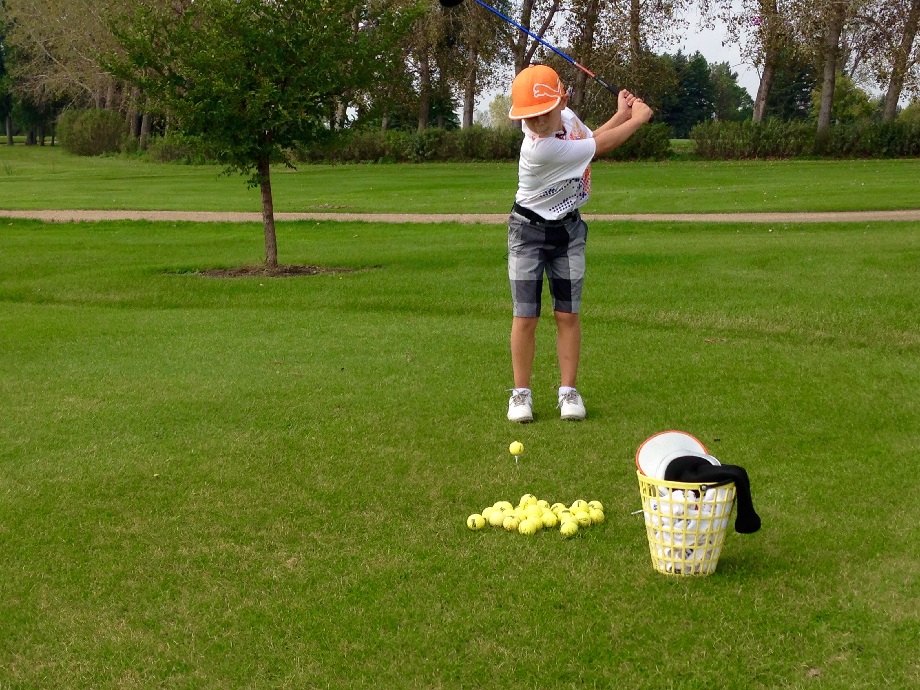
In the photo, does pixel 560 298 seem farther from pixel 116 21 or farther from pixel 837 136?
pixel 837 136

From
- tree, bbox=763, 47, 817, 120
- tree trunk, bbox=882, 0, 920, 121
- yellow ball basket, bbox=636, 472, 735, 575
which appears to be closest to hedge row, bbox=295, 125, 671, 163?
tree trunk, bbox=882, 0, 920, 121

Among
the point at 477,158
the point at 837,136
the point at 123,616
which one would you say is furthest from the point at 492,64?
the point at 123,616

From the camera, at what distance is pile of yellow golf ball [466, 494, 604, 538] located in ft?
15.0

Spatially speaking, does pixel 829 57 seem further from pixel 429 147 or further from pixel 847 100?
pixel 847 100

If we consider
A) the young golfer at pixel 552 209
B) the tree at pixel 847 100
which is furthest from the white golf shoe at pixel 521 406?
the tree at pixel 847 100

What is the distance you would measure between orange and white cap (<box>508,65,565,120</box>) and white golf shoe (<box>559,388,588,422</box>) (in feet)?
5.61

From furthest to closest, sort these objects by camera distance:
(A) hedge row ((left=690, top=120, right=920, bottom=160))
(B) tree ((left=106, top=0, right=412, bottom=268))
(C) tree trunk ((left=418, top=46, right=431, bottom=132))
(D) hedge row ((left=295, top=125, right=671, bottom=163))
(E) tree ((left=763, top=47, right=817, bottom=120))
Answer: (E) tree ((left=763, top=47, right=817, bottom=120)), (C) tree trunk ((left=418, top=46, right=431, bottom=132)), (D) hedge row ((left=295, top=125, right=671, bottom=163)), (A) hedge row ((left=690, top=120, right=920, bottom=160)), (B) tree ((left=106, top=0, right=412, bottom=268))

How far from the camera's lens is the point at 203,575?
4.24 m

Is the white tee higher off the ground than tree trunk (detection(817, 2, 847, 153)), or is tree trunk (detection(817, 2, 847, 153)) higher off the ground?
tree trunk (detection(817, 2, 847, 153))

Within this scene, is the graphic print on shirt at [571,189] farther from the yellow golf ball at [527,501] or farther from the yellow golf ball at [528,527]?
the yellow golf ball at [528,527]

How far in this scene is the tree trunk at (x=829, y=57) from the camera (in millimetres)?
36906

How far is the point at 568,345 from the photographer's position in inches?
259

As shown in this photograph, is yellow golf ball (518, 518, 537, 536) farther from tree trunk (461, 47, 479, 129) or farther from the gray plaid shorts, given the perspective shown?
tree trunk (461, 47, 479, 129)

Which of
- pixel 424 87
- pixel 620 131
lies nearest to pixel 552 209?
pixel 620 131
